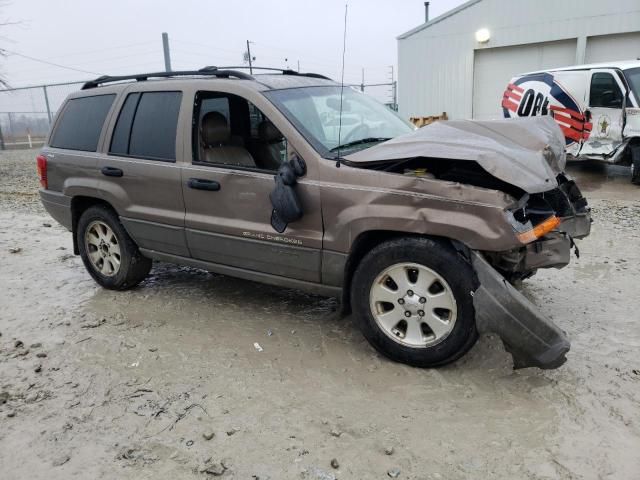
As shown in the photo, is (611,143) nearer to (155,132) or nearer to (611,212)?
(611,212)

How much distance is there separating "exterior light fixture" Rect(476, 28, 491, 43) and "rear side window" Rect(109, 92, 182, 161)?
13392 millimetres

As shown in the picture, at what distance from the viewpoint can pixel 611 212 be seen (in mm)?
7383

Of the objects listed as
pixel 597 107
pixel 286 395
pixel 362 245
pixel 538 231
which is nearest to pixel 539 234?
pixel 538 231

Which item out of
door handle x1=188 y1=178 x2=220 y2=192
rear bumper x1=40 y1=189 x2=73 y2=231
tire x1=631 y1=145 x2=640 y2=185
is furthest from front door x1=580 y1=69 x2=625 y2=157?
rear bumper x1=40 y1=189 x2=73 y2=231

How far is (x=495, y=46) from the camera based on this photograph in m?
15.3

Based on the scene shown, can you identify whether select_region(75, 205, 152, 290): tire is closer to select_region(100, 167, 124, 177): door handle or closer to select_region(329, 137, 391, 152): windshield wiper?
select_region(100, 167, 124, 177): door handle

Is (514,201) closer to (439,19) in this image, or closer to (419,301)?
(419,301)

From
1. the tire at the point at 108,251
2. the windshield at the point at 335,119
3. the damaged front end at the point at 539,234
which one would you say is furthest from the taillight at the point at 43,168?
the damaged front end at the point at 539,234

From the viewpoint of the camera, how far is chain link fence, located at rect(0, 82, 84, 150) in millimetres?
21406

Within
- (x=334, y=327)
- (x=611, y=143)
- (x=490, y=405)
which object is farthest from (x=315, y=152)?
(x=611, y=143)

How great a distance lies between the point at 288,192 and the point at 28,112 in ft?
76.6

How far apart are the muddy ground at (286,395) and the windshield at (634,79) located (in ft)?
18.3

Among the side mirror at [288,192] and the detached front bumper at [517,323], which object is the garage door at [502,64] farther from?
the detached front bumper at [517,323]

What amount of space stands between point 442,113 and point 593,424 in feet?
49.7
